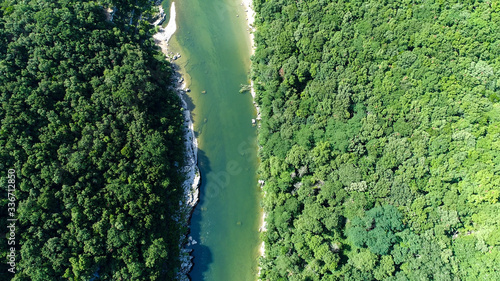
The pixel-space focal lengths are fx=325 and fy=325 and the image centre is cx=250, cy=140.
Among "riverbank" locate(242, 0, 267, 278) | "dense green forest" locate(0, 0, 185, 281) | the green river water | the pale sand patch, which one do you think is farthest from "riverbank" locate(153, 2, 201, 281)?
"riverbank" locate(242, 0, 267, 278)

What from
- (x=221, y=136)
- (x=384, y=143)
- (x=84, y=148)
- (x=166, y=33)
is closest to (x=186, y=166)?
(x=221, y=136)

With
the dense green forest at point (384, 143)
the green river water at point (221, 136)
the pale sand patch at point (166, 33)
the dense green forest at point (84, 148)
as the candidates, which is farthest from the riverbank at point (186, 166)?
the dense green forest at point (384, 143)

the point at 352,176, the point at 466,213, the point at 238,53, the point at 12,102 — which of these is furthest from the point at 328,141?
the point at 12,102

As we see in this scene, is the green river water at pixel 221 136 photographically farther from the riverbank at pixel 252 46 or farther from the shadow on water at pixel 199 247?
the riverbank at pixel 252 46

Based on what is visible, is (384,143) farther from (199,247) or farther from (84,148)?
(84,148)

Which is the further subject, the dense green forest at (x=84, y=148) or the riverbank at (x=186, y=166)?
the riverbank at (x=186, y=166)

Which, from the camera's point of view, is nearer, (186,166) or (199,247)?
(199,247)

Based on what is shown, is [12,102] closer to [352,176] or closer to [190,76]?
[190,76]
